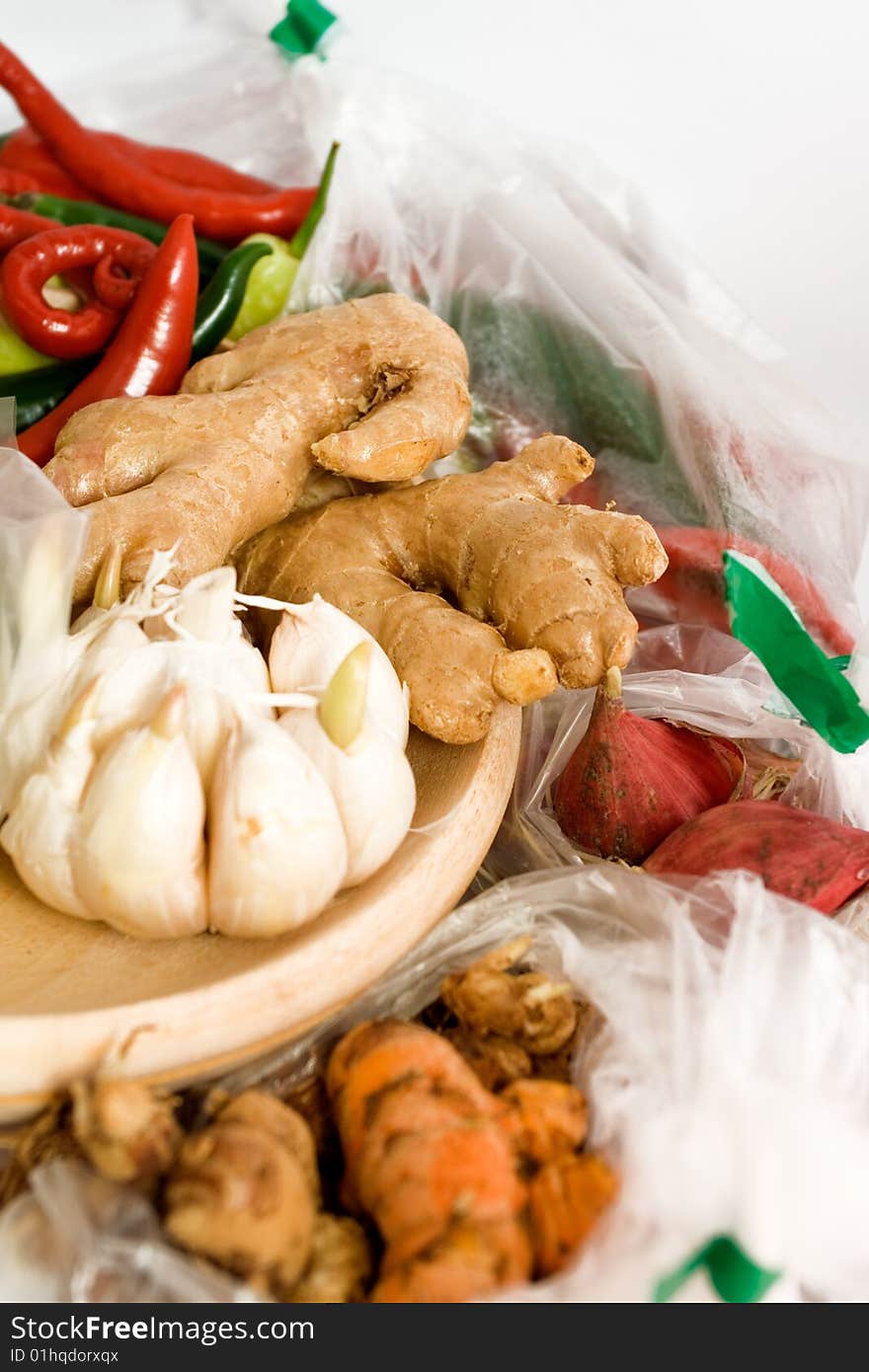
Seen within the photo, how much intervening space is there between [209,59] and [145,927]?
1.32 m

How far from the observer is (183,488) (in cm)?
81

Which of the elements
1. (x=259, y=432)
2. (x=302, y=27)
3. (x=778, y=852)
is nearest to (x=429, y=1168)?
(x=778, y=852)

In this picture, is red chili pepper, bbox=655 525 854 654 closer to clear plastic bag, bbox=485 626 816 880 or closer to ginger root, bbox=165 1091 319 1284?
clear plastic bag, bbox=485 626 816 880

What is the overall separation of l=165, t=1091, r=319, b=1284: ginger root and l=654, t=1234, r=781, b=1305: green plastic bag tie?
0.54 feet

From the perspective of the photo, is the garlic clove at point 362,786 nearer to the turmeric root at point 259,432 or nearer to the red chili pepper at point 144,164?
the turmeric root at point 259,432

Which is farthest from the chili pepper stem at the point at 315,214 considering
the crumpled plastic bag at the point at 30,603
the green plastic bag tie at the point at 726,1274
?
the green plastic bag tie at the point at 726,1274

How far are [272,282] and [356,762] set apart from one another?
0.75m

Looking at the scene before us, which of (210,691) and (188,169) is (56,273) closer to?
(188,169)

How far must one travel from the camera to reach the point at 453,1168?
52 centimetres

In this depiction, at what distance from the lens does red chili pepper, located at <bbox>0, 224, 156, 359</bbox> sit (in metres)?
1.11

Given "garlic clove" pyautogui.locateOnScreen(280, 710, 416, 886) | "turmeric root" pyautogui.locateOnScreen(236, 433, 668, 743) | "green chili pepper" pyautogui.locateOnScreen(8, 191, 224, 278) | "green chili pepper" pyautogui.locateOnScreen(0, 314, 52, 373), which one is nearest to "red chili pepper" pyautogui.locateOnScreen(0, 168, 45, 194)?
"green chili pepper" pyautogui.locateOnScreen(8, 191, 224, 278)

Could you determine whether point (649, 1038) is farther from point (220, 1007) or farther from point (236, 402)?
point (236, 402)

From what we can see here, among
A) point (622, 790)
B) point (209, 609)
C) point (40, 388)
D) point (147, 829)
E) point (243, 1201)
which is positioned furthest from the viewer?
point (40, 388)
